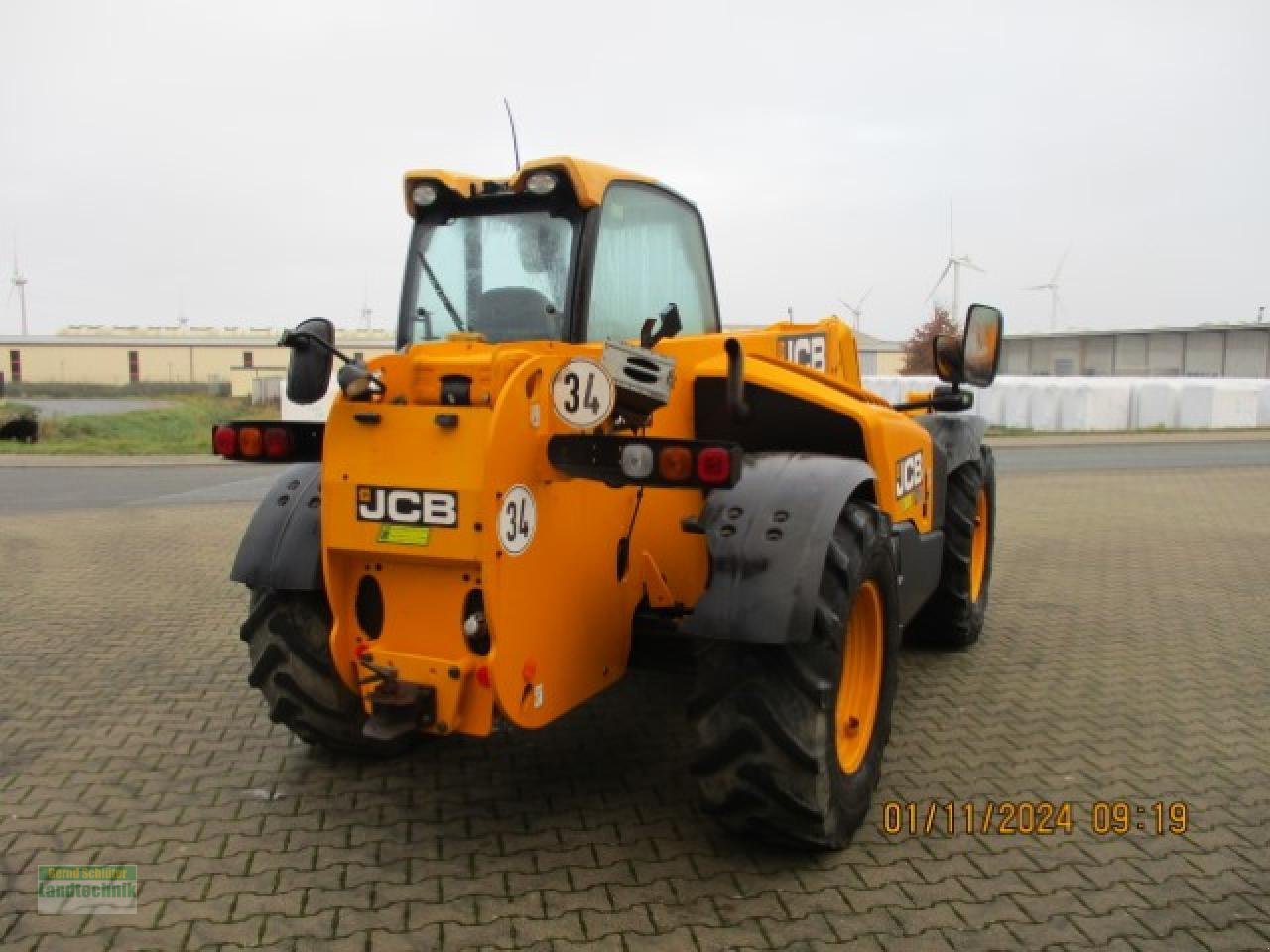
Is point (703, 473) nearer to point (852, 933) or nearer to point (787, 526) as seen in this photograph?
point (787, 526)

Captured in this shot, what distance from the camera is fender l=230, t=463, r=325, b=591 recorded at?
12.9ft

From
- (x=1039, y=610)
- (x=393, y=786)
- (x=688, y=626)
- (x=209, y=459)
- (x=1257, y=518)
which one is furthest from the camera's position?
(x=209, y=459)

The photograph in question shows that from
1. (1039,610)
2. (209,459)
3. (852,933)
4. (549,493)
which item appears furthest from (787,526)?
(209,459)

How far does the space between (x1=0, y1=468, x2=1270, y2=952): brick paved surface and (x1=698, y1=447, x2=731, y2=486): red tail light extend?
137cm

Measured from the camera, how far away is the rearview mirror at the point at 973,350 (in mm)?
5480

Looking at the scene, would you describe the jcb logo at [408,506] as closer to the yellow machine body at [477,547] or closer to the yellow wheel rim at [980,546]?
the yellow machine body at [477,547]

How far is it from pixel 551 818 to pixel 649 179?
263 cm

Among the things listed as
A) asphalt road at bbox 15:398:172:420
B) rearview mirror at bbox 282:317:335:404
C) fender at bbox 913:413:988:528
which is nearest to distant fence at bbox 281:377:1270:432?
asphalt road at bbox 15:398:172:420

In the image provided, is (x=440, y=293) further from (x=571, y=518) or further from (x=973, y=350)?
(x=973, y=350)

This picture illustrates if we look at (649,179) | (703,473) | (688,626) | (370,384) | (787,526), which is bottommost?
(688,626)

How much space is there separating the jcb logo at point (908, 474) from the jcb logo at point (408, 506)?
2.24 m

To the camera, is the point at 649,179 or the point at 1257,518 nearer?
the point at 649,179

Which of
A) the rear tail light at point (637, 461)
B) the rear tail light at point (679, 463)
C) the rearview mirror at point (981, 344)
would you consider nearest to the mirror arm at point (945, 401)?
the rearview mirror at point (981, 344)

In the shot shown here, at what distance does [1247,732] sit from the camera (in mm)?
4941
